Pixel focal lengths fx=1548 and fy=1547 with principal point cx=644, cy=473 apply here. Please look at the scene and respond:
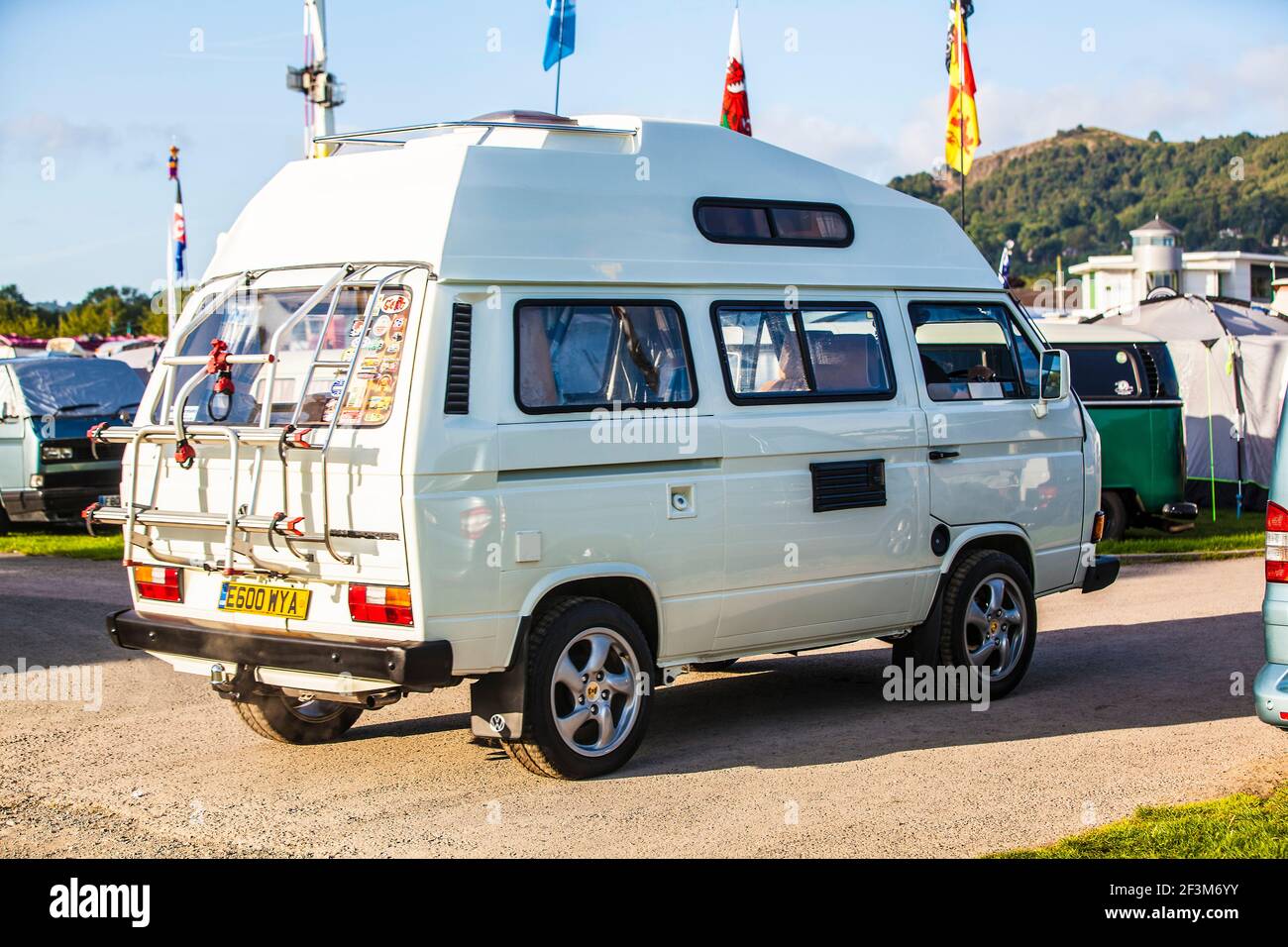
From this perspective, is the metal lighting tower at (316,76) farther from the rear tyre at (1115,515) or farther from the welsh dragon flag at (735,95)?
the rear tyre at (1115,515)

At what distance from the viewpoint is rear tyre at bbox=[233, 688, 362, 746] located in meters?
8.04

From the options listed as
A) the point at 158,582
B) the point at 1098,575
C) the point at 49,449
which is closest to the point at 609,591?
the point at 158,582

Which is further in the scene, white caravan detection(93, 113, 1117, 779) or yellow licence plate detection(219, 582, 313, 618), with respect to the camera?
yellow licence plate detection(219, 582, 313, 618)

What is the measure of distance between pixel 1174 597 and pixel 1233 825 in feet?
24.6

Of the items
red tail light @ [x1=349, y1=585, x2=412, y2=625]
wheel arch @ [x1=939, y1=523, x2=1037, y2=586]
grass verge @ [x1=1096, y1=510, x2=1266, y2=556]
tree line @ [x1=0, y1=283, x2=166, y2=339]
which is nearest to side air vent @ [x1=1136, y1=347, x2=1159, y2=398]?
grass verge @ [x1=1096, y1=510, x2=1266, y2=556]

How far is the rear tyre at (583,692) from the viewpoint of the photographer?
279 inches

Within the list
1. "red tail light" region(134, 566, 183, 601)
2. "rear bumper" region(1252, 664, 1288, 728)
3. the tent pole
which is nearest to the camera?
"rear bumper" region(1252, 664, 1288, 728)

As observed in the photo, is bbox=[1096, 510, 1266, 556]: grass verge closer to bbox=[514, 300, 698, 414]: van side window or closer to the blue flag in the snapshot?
the blue flag

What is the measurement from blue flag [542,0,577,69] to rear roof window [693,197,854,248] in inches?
254

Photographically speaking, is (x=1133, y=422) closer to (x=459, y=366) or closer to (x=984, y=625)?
(x=984, y=625)

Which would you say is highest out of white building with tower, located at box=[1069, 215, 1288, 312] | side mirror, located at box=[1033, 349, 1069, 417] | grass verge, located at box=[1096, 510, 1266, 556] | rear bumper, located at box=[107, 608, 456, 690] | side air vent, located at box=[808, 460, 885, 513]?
white building with tower, located at box=[1069, 215, 1288, 312]

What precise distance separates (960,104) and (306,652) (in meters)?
17.4

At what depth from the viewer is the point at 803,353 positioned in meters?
8.36
